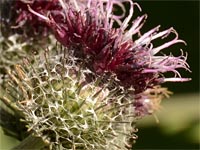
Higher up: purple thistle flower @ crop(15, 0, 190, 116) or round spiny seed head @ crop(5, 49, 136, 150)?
purple thistle flower @ crop(15, 0, 190, 116)

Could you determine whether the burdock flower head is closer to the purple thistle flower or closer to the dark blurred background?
the purple thistle flower

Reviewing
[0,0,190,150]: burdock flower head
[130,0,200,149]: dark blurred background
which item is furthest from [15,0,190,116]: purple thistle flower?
[130,0,200,149]: dark blurred background

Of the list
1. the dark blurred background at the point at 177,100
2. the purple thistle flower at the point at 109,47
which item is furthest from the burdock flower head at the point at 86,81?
the dark blurred background at the point at 177,100

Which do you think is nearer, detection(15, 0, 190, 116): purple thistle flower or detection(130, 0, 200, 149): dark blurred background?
detection(15, 0, 190, 116): purple thistle flower

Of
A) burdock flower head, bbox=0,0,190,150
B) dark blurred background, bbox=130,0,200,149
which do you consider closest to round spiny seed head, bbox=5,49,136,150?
burdock flower head, bbox=0,0,190,150

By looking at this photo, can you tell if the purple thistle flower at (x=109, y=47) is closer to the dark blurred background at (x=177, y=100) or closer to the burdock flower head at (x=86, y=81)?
the burdock flower head at (x=86, y=81)

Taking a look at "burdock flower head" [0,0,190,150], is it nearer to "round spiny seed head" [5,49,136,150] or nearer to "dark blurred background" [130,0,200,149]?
"round spiny seed head" [5,49,136,150]

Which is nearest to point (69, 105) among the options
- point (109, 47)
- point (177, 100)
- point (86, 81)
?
point (86, 81)

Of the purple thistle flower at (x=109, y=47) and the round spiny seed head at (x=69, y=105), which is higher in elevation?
the purple thistle flower at (x=109, y=47)
